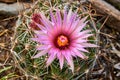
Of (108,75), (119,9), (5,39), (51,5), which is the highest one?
(51,5)

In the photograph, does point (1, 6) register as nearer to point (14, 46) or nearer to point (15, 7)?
point (15, 7)

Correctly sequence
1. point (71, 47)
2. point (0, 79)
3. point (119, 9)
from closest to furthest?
point (71, 47), point (0, 79), point (119, 9)

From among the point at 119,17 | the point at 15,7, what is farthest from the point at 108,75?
the point at 15,7

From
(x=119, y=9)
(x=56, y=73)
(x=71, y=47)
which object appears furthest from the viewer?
(x=119, y=9)

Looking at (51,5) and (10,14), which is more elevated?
(51,5)

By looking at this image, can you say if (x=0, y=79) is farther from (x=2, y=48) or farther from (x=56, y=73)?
(x=56, y=73)

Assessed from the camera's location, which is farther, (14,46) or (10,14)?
(10,14)
